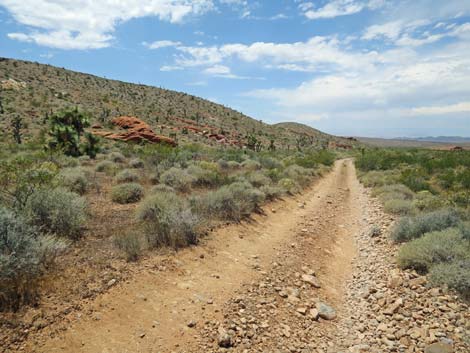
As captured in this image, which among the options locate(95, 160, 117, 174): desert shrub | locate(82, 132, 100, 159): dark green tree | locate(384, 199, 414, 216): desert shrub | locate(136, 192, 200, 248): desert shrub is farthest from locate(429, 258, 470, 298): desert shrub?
locate(82, 132, 100, 159): dark green tree

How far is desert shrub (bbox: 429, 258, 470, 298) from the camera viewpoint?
477cm

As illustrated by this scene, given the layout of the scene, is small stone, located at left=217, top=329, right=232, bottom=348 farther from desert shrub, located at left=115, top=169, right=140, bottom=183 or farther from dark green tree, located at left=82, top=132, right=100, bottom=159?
dark green tree, located at left=82, top=132, right=100, bottom=159

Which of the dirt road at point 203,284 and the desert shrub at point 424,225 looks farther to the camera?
the desert shrub at point 424,225

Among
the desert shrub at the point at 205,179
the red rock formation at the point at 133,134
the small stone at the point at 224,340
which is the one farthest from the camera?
the red rock formation at the point at 133,134

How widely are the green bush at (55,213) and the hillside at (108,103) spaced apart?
3016 cm

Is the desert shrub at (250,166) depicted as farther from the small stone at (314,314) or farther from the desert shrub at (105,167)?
the small stone at (314,314)

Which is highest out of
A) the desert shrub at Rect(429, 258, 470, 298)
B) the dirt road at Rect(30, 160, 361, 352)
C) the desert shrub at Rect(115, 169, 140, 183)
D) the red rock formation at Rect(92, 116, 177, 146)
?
the red rock formation at Rect(92, 116, 177, 146)

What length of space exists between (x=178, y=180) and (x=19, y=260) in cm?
820

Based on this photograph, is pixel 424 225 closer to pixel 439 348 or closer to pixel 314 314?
pixel 439 348

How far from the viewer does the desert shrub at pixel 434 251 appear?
5512 millimetres

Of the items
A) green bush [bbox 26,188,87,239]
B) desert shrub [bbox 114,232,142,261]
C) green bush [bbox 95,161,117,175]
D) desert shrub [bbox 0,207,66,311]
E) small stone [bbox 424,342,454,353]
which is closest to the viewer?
small stone [bbox 424,342,454,353]

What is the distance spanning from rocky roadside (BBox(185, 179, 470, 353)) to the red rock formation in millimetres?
31187

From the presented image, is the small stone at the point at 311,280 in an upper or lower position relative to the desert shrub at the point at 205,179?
lower

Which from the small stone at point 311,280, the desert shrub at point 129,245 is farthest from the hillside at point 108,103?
the small stone at point 311,280
